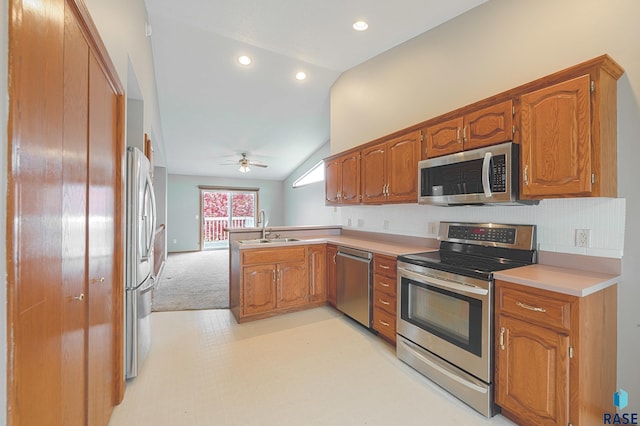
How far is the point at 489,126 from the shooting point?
216cm

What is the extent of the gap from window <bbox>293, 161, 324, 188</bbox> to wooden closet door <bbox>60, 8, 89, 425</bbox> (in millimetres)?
6270

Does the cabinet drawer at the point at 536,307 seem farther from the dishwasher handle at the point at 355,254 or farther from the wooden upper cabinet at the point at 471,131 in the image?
the dishwasher handle at the point at 355,254

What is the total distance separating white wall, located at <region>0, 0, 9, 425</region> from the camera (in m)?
0.67

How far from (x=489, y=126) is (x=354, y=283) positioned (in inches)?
78.1

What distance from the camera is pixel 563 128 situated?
1735 millimetres

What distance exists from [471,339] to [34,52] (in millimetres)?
2543

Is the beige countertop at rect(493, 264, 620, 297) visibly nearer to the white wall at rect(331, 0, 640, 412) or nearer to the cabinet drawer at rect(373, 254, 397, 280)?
the white wall at rect(331, 0, 640, 412)

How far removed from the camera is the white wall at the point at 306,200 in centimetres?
735

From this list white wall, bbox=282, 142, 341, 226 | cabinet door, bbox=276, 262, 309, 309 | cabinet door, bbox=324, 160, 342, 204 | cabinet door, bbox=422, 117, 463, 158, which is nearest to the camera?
cabinet door, bbox=422, 117, 463, 158

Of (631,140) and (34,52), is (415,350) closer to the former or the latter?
(631,140)

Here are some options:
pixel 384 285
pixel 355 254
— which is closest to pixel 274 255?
pixel 355 254

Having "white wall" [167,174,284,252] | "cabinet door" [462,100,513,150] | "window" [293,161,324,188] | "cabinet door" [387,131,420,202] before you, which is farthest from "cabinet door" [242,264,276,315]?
"white wall" [167,174,284,252]

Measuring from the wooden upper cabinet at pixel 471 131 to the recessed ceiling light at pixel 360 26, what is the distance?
1303 millimetres

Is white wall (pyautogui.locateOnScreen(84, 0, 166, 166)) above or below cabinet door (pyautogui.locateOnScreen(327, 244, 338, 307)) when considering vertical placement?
above
